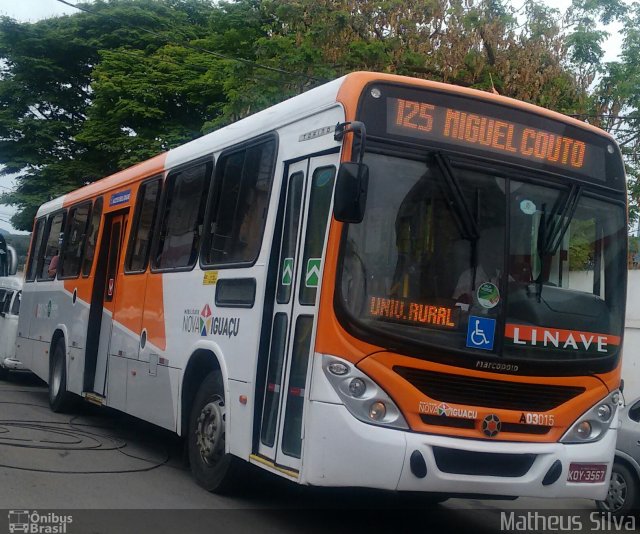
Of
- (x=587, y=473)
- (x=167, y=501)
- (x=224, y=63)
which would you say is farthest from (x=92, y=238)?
(x=224, y=63)

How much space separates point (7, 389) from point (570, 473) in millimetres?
12315

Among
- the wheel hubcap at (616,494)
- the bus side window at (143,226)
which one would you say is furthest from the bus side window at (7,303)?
the wheel hubcap at (616,494)

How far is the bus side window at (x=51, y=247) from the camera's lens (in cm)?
1443

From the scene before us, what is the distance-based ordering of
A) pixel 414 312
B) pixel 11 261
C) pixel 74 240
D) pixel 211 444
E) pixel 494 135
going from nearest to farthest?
pixel 414 312 → pixel 494 135 → pixel 211 444 → pixel 74 240 → pixel 11 261

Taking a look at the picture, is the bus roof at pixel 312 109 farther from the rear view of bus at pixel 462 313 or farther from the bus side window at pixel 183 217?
the bus side window at pixel 183 217

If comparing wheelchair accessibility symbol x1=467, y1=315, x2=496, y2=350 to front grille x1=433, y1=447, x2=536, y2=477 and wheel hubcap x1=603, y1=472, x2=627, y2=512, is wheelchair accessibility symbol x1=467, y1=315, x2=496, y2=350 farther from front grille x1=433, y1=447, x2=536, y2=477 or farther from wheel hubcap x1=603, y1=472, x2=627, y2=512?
wheel hubcap x1=603, y1=472, x2=627, y2=512

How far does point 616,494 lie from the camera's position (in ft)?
30.7

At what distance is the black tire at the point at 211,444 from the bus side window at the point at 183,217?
142cm

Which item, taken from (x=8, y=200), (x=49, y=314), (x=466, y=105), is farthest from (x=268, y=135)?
(x=8, y=200)

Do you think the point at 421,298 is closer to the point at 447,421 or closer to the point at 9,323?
the point at 447,421

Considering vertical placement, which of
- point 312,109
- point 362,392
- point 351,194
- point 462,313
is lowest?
point 362,392

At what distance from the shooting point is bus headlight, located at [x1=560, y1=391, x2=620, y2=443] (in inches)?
268

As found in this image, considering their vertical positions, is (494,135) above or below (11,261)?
above

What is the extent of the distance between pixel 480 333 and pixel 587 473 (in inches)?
55.6
